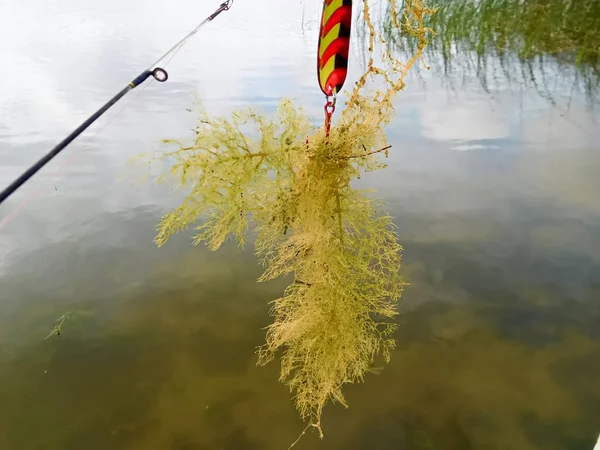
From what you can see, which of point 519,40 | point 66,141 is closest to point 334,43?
point 66,141

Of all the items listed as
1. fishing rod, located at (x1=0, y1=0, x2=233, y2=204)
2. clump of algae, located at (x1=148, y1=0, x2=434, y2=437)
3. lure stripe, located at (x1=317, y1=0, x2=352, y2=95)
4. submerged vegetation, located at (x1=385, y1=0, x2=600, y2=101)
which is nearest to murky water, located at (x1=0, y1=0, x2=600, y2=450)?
clump of algae, located at (x1=148, y1=0, x2=434, y2=437)

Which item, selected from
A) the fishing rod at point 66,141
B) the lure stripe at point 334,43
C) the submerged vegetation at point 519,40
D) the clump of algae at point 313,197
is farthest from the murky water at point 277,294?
the submerged vegetation at point 519,40

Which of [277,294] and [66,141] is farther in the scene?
[277,294]

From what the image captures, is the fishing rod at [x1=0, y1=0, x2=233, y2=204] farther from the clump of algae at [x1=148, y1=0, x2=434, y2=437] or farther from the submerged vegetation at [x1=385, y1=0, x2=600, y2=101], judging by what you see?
the submerged vegetation at [x1=385, y1=0, x2=600, y2=101]

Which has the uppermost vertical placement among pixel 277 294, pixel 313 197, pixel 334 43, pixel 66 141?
pixel 334 43

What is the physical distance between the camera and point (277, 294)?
77.2 inches

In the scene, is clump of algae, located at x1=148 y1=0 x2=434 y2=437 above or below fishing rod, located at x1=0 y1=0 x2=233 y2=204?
below

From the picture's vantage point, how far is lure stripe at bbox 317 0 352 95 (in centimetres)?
99

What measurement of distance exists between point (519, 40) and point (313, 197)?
5810 millimetres

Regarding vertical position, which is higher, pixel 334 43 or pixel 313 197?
pixel 334 43

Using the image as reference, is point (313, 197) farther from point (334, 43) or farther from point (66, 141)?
point (66, 141)

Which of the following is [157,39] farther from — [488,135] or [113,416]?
[113,416]

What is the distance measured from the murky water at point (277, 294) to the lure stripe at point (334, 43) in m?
1.09

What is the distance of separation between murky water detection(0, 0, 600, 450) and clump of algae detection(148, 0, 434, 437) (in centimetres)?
20
